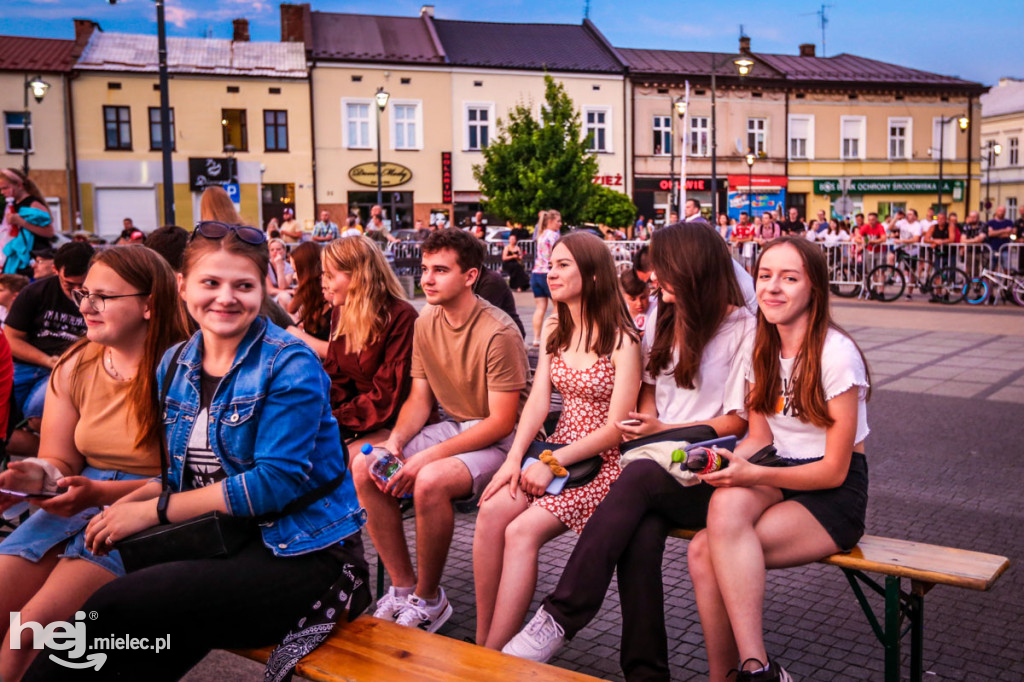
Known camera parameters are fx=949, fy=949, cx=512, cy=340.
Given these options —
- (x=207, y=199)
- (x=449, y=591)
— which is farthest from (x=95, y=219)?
(x=449, y=591)

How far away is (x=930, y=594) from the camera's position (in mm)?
4500

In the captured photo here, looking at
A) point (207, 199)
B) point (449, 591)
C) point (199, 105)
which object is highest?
point (199, 105)

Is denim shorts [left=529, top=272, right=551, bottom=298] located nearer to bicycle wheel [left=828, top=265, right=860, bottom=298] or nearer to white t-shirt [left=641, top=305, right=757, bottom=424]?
bicycle wheel [left=828, top=265, right=860, bottom=298]

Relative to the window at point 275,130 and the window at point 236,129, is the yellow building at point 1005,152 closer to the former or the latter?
the window at point 275,130

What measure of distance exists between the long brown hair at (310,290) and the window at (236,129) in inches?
1322

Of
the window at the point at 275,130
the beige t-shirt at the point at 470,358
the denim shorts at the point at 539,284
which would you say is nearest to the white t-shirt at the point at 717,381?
the beige t-shirt at the point at 470,358

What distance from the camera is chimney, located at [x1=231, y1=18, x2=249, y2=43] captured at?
39625 millimetres

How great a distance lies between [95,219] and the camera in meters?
36.8

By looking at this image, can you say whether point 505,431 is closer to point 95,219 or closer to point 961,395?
point 961,395

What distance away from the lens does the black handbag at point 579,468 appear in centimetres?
377

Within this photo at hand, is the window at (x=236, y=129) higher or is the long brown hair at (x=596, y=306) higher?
the window at (x=236, y=129)

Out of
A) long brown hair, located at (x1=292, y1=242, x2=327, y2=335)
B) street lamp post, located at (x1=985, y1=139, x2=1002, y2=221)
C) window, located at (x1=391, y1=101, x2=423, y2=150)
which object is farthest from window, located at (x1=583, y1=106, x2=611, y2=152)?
long brown hair, located at (x1=292, y1=242, x2=327, y2=335)

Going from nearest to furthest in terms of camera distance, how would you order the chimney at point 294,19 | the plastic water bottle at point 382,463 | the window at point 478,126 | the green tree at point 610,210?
the plastic water bottle at point 382,463
the green tree at point 610,210
the chimney at point 294,19
the window at point 478,126

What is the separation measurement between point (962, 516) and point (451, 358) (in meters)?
3.24
